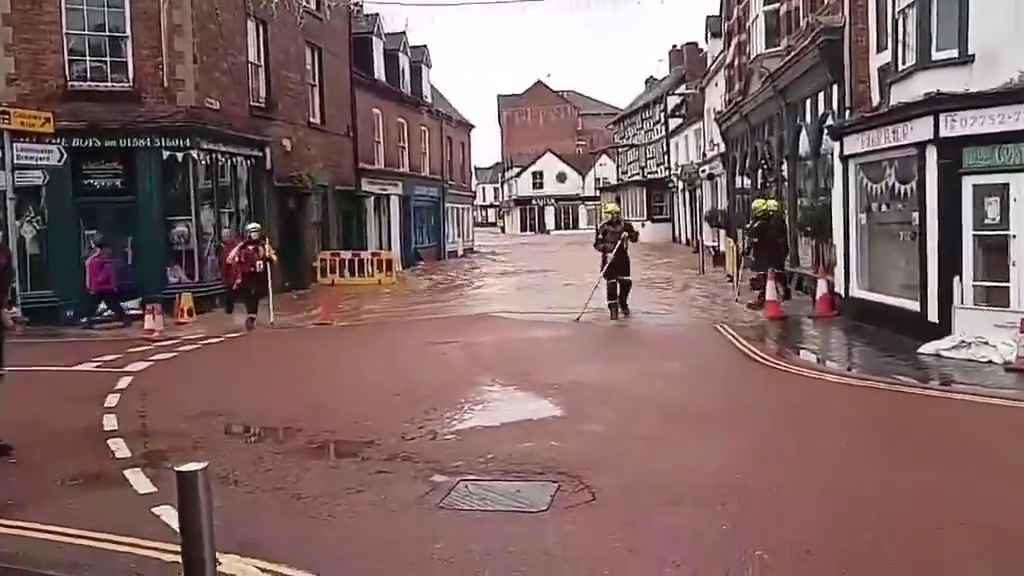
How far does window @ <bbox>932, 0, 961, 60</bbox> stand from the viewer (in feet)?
43.2

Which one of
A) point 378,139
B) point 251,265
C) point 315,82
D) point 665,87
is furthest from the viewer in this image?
point 665,87

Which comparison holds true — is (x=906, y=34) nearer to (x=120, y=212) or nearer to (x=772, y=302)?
(x=772, y=302)

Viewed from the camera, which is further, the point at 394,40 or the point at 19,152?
the point at 394,40

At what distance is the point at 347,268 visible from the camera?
27500mm

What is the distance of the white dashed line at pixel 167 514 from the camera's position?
6525 mm

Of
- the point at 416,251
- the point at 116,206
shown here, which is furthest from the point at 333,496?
the point at 416,251

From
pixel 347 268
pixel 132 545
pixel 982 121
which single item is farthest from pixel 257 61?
pixel 132 545

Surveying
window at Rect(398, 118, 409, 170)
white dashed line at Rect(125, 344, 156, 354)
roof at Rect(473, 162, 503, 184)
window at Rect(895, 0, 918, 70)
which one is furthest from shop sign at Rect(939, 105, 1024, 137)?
roof at Rect(473, 162, 503, 184)

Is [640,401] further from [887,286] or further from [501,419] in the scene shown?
[887,286]

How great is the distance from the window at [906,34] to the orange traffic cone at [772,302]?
4163mm

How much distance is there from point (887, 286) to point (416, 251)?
2504cm

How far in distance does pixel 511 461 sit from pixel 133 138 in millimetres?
13948

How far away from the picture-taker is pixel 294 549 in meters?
5.97

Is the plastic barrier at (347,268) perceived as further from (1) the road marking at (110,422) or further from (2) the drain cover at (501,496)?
(2) the drain cover at (501,496)
